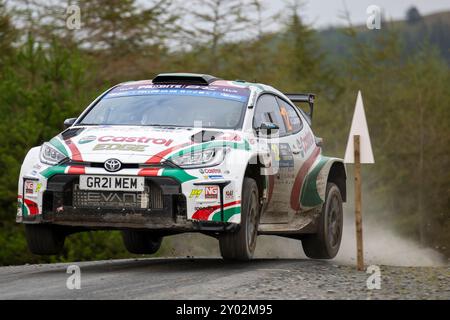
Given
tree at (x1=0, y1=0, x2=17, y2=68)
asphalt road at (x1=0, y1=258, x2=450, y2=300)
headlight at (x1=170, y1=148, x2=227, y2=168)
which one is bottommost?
asphalt road at (x1=0, y1=258, x2=450, y2=300)

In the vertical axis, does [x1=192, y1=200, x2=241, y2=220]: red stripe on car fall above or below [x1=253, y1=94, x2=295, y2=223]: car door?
below

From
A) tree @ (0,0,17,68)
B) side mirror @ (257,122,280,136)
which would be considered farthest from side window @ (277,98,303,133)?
tree @ (0,0,17,68)

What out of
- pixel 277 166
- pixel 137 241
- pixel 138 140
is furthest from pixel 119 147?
pixel 137 241

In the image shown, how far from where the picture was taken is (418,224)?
3619 cm

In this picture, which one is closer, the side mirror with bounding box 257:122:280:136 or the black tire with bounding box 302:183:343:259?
the side mirror with bounding box 257:122:280:136

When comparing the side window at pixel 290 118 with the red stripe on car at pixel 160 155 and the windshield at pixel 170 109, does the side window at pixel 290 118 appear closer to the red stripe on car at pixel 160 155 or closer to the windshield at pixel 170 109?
the windshield at pixel 170 109

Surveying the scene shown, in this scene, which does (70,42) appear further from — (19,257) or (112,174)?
(112,174)

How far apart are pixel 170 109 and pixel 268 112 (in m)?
1.17

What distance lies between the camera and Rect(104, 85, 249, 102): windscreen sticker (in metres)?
9.98

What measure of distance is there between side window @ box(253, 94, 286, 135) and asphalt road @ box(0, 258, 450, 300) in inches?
57.0

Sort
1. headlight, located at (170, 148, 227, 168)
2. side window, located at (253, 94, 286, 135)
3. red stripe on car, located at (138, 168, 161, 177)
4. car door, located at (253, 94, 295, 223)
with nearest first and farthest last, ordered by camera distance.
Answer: red stripe on car, located at (138, 168, 161, 177) < headlight, located at (170, 148, 227, 168) < car door, located at (253, 94, 295, 223) < side window, located at (253, 94, 286, 135)

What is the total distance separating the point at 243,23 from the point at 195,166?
26.5 meters

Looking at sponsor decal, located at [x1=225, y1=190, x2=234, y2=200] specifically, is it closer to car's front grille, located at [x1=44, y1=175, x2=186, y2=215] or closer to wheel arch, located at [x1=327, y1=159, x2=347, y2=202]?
car's front grille, located at [x1=44, y1=175, x2=186, y2=215]
